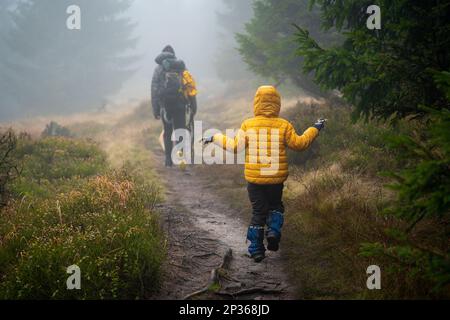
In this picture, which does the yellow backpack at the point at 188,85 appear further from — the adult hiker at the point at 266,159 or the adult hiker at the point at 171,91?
the adult hiker at the point at 266,159

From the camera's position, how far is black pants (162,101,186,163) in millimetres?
11367

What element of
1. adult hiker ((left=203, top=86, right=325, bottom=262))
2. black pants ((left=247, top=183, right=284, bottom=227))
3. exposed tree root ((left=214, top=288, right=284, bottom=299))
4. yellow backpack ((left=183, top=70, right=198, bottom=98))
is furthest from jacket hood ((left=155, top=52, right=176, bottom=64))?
exposed tree root ((left=214, top=288, right=284, bottom=299))

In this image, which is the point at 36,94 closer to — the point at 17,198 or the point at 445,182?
the point at 17,198

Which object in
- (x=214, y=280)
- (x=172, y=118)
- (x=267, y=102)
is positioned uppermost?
(x=172, y=118)

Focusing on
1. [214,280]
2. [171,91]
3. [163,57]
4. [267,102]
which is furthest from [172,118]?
[214,280]

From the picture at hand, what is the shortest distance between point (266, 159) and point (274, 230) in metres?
1.03

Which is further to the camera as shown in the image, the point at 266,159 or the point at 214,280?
the point at 266,159

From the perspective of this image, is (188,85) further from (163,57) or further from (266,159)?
(266,159)

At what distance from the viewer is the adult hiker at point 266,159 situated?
5.35 m

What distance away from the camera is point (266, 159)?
210 inches

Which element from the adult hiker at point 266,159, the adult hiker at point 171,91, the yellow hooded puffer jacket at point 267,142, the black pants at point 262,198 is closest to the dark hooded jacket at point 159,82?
the adult hiker at point 171,91

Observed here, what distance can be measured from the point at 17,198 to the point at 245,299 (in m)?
5.55

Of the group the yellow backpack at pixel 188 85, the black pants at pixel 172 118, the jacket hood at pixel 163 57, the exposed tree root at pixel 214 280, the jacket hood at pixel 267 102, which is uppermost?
the jacket hood at pixel 163 57
